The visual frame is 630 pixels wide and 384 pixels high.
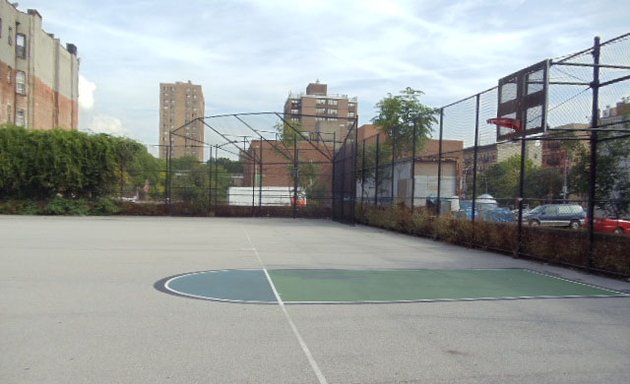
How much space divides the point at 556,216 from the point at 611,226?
12.3 feet

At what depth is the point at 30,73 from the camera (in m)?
58.9

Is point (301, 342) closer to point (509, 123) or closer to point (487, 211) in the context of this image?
point (509, 123)

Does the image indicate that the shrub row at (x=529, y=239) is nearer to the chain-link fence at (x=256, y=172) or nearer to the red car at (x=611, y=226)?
the red car at (x=611, y=226)

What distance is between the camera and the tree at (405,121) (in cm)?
2286

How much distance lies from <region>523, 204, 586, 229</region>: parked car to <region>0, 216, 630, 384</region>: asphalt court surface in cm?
267

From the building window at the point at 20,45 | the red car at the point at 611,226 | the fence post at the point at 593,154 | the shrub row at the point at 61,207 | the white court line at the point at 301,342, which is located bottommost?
the white court line at the point at 301,342

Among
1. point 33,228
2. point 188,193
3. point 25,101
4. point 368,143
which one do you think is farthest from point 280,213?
point 25,101

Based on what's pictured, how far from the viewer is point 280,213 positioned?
36375mm

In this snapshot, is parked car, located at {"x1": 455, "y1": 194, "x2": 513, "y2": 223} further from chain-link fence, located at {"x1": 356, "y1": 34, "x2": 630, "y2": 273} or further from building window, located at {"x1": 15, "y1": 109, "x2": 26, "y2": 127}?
building window, located at {"x1": 15, "y1": 109, "x2": 26, "y2": 127}

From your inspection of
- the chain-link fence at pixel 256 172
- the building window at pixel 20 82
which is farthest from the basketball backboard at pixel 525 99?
the building window at pixel 20 82

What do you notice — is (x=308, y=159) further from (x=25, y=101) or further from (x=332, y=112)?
(x=332, y=112)

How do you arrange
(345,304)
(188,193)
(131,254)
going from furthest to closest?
(188,193) < (131,254) < (345,304)

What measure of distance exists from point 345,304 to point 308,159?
1149 inches

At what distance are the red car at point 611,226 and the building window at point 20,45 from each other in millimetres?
58609
